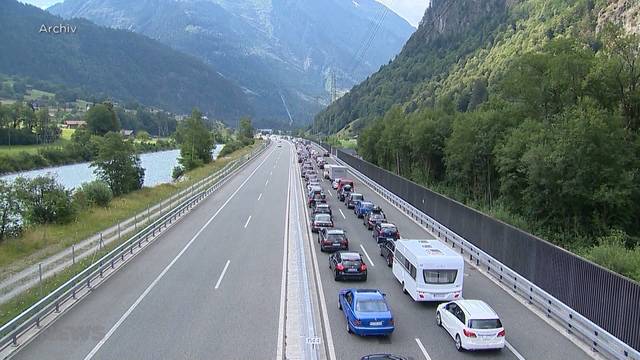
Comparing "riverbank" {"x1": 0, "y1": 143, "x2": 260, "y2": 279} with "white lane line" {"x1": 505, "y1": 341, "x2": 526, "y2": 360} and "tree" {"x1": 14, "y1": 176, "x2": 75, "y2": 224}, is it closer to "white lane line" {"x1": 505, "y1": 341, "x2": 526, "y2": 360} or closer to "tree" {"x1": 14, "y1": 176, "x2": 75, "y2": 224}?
"tree" {"x1": 14, "y1": 176, "x2": 75, "y2": 224}

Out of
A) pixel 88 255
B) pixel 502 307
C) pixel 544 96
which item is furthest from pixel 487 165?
pixel 88 255

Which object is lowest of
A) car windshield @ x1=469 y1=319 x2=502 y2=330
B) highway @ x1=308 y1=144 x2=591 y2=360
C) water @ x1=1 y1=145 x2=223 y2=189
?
water @ x1=1 y1=145 x2=223 y2=189

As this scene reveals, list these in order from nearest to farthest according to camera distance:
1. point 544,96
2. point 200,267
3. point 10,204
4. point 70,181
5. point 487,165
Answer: point 200,267 < point 10,204 < point 544,96 < point 487,165 < point 70,181

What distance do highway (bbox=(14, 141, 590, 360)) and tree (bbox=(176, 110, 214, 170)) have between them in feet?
206

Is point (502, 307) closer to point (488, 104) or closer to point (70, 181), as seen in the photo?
point (488, 104)

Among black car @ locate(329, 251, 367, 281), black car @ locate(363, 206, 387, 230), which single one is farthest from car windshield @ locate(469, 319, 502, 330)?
black car @ locate(363, 206, 387, 230)

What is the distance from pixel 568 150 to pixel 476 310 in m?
16.9

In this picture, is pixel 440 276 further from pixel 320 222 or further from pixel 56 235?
pixel 56 235

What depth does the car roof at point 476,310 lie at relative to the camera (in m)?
15.0

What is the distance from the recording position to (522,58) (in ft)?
137

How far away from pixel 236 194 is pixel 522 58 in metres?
27.6

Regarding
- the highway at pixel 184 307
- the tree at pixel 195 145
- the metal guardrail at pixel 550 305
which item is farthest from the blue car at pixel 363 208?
the tree at pixel 195 145

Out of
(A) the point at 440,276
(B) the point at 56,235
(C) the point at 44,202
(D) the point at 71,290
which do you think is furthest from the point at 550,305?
(C) the point at 44,202

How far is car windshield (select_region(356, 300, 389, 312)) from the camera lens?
15984 millimetres
